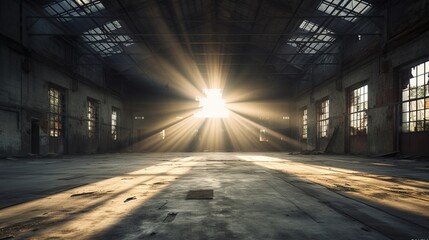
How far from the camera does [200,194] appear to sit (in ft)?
14.9

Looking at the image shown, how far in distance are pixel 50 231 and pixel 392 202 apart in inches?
152

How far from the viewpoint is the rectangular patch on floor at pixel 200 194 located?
430 cm

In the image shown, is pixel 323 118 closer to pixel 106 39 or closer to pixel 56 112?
pixel 106 39

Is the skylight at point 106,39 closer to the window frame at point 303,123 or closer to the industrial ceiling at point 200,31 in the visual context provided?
the industrial ceiling at point 200,31

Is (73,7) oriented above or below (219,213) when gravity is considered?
above

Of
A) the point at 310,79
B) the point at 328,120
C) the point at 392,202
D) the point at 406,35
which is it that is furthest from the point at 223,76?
the point at 392,202

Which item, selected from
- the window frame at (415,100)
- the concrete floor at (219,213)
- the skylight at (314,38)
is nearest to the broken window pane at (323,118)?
the skylight at (314,38)

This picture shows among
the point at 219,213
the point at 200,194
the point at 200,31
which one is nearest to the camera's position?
the point at 219,213

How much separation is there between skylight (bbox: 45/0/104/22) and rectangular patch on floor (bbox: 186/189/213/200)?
50.7 ft

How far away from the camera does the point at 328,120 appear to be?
23.5 metres

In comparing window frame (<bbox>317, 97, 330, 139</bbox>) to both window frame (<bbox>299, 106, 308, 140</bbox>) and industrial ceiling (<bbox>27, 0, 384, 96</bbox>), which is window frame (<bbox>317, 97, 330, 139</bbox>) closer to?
industrial ceiling (<bbox>27, 0, 384, 96</bbox>)

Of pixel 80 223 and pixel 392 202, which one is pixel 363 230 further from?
pixel 80 223

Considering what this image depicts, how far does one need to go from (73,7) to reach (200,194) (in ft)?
55.8

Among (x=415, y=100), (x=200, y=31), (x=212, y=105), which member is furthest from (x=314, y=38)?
(x=212, y=105)
